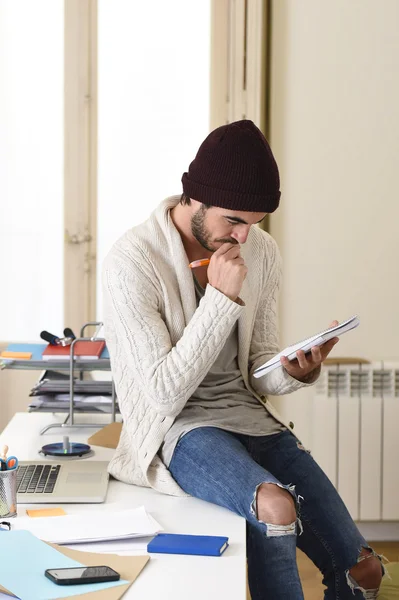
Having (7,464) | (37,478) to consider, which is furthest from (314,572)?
(7,464)

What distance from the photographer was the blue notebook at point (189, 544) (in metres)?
1.42

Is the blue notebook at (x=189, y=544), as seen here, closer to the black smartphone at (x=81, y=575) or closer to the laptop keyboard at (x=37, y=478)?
the black smartphone at (x=81, y=575)

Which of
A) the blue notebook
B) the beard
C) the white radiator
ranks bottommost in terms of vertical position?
the white radiator

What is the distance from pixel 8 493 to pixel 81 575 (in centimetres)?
35

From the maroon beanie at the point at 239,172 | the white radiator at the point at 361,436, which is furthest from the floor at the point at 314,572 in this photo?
the maroon beanie at the point at 239,172

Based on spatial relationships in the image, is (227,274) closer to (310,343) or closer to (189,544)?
(310,343)

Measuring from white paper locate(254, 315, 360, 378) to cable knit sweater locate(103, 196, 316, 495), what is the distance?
0.41 ft

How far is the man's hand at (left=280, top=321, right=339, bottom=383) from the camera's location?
180cm

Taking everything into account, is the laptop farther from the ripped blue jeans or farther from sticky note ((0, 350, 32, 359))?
sticky note ((0, 350, 32, 359))

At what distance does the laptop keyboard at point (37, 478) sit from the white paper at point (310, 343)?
0.50m

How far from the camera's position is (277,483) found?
1585 millimetres

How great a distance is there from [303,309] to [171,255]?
59.4 inches

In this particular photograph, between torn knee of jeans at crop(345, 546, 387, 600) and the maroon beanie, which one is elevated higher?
the maroon beanie

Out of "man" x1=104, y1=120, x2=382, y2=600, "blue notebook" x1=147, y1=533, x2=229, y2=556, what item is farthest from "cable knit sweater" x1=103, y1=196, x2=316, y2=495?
"blue notebook" x1=147, y1=533, x2=229, y2=556
